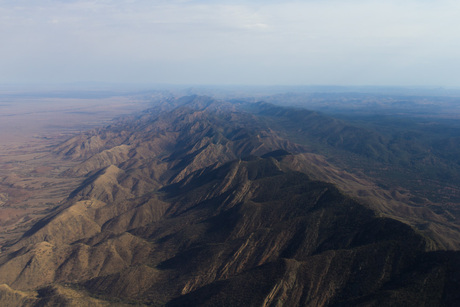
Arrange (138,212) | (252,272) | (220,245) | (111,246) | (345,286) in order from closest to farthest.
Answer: (345,286)
(252,272)
(220,245)
(111,246)
(138,212)

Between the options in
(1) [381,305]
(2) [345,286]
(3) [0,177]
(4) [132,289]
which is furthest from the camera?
(3) [0,177]

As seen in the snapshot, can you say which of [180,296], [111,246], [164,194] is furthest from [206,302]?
[164,194]

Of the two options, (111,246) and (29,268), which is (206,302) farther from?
(29,268)

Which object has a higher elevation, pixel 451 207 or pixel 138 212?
pixel 138 212

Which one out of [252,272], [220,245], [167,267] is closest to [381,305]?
[252,272]

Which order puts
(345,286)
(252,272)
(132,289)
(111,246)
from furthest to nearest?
(111,246)
(132,289)
(252,272)
(345,286)

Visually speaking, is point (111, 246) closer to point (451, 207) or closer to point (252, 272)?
point (252, 272)

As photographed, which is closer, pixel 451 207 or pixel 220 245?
pixel 220 245

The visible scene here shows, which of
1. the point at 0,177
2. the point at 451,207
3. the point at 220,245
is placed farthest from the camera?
the point at 0,177

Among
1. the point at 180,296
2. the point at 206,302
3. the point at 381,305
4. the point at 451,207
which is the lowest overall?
the point at 451,207
